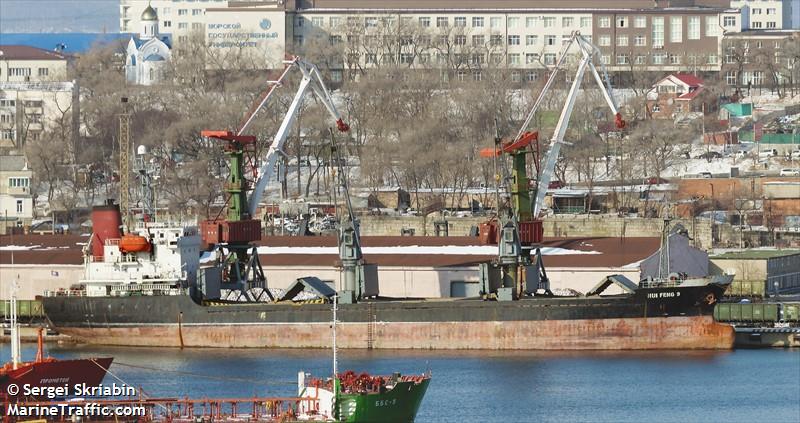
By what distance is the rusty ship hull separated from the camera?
93.2 m

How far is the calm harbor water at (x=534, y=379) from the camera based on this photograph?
76625mm

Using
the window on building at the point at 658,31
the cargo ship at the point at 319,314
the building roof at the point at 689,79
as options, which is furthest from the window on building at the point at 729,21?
the cargo ship at the point at 319,314

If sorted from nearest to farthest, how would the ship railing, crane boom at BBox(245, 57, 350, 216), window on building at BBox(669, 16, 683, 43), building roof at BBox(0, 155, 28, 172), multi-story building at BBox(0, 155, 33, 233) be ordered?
1. the ship railing
2. crane boom at BBox(245, 57, 350, 216)
3. multi-story building at BBox(0, 155, 33, 233)
4. building roof at BBox(0, 155, 28, 172)
5. window on building at BBox(669, 16, 683, 43)

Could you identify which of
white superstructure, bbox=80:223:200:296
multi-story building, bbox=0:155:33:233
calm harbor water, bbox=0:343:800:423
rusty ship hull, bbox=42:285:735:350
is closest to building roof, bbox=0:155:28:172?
multi-story building, bbox=0:155:33:233

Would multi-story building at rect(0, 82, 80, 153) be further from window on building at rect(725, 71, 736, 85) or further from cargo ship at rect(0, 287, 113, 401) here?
cargo ship at rect(0, 287, 113, 401)

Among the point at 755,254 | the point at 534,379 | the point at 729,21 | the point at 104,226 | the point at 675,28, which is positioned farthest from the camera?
the point at 729,21

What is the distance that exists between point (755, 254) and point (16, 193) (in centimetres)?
4898

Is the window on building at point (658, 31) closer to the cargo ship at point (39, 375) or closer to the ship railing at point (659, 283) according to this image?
the ship railing at point (659, 283)

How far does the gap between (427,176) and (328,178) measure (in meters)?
5.92

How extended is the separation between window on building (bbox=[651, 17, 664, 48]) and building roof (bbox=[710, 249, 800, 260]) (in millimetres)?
76044

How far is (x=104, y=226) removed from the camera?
328 ft

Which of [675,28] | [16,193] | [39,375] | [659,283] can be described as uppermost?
[675,28]

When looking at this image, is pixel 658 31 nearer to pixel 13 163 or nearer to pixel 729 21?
pixel 729 21

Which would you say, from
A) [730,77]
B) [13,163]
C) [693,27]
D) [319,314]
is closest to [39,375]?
[319,314]
